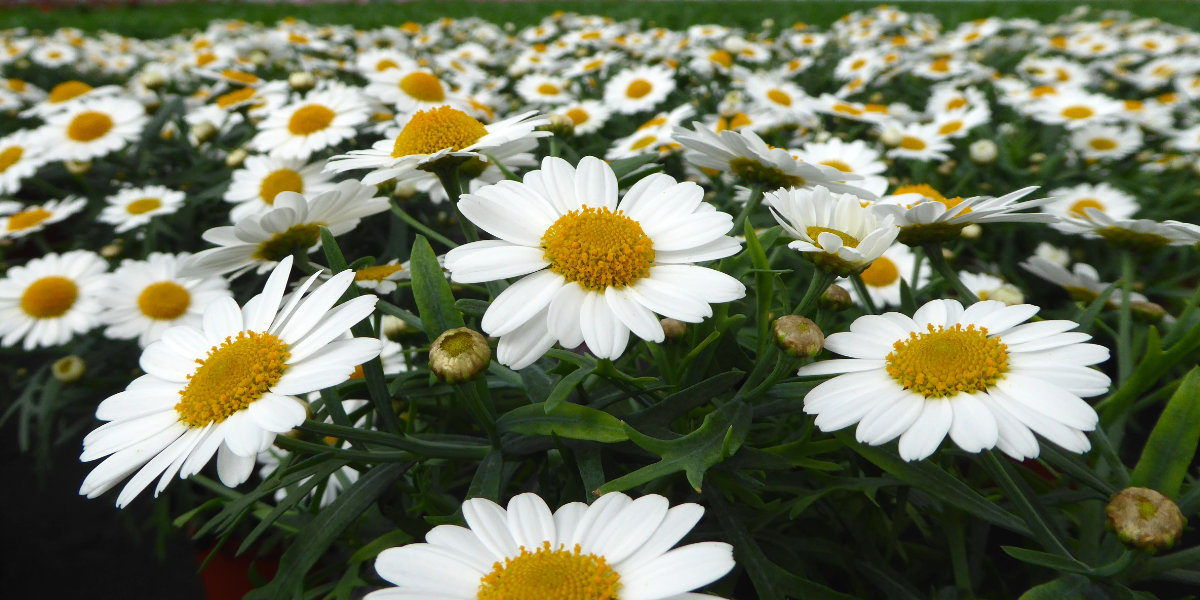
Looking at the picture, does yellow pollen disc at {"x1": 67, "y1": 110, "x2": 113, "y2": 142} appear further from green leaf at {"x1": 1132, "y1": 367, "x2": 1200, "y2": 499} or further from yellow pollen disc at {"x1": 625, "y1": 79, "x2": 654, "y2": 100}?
green leaf at {"x1": 1132, "y1": 367, "x2": 1200, "y2": 499}

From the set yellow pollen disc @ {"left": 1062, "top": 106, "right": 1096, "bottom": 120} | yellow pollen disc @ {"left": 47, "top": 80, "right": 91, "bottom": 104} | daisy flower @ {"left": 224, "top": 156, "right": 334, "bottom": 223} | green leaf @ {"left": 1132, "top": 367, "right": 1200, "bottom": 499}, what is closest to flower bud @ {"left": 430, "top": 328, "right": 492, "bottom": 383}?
green leaf @ {"left": 1132, "top": 367, "right": 1200, "bottom": 499}

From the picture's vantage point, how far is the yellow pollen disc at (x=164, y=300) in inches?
55.4

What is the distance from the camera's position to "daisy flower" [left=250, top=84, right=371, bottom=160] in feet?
5.08

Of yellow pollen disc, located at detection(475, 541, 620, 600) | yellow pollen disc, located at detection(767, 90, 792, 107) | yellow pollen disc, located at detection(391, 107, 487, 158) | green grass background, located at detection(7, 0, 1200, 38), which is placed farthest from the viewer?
green grass background, located at detection(7, 0, 1200, 38)

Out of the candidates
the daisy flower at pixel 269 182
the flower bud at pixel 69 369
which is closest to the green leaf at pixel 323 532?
the daisy flower at pixel 269 182

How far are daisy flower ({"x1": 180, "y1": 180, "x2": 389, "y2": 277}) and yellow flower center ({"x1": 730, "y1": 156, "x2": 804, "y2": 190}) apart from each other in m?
0.47

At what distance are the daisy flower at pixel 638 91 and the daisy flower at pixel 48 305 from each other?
1555 millimetres

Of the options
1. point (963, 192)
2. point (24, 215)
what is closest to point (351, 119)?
point (24, 215)

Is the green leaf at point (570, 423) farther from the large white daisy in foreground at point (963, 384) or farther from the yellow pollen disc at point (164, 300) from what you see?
the yellow pollen disc at point (164, 300)

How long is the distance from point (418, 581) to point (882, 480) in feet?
1.67

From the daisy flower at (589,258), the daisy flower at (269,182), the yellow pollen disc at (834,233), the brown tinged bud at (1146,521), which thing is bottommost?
the daisy flower at (269,182)

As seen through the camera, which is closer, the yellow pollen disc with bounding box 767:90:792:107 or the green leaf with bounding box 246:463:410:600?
the green leaf with bounding box 246:463:410:600

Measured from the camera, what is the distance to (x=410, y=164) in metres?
0.83

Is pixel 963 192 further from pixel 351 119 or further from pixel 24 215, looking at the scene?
pixel 24 215
